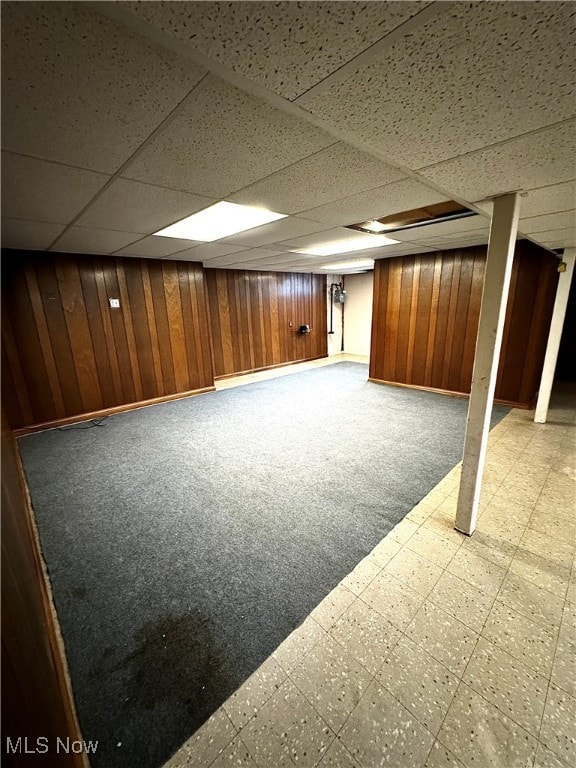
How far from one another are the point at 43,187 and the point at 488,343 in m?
2.82

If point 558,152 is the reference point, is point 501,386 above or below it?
below

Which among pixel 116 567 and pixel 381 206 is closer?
pixel 116 567

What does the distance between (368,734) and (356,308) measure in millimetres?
8574

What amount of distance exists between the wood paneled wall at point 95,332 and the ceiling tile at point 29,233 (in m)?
0.64

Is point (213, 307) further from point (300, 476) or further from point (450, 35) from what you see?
point (450, 35)

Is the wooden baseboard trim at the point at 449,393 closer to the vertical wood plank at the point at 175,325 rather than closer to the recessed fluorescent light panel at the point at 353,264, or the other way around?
the recessed fluorescent light panel at the point at 353,264

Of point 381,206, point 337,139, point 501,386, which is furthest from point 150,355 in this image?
point 501,386

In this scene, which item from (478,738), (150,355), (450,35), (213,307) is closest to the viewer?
(450,35)

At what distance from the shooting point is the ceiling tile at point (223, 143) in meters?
1.09

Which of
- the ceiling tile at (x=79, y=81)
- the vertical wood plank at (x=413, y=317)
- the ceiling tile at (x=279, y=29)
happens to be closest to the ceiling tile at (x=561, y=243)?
the vertical wood plank at (x=413, y=317)

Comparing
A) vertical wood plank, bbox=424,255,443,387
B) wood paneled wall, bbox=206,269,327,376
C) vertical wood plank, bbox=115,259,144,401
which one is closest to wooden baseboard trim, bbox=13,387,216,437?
vertical wood plank, bbox=115,259,144,401

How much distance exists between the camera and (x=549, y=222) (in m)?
2.49

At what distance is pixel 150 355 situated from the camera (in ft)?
16.4

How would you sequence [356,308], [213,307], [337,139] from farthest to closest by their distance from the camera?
[356,308]
[213,307]
[337,139]
